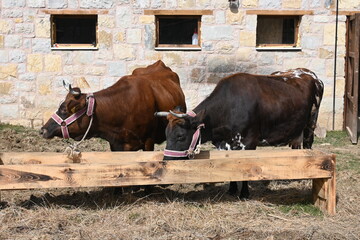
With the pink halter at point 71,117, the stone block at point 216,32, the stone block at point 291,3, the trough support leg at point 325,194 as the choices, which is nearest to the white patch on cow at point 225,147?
the trough support leg at point 325,194

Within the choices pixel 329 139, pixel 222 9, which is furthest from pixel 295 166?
pixel 222 9

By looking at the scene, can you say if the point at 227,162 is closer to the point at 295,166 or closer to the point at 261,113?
the point at 295,166

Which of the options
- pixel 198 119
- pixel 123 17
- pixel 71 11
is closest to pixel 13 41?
pixel 71 11

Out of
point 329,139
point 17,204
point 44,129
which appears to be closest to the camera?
point 17,204

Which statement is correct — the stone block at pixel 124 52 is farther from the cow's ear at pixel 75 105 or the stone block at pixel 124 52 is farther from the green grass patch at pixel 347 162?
the cow's ear at pixel 75 105

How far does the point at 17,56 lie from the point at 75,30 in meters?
1.22

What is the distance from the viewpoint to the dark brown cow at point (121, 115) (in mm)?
5840

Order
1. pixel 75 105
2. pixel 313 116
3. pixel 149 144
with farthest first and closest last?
pixel 313 116, pixel 149 144, pixel 75 105

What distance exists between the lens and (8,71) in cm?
1041

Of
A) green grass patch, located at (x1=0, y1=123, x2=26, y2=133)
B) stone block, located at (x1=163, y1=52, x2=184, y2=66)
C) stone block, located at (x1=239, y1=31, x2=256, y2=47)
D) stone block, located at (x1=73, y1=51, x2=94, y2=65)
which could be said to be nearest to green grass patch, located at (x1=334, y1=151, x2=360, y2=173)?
stone block, located at (x1=239, y1=31, x2=256, y2=47)

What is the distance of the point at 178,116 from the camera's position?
5.52 m

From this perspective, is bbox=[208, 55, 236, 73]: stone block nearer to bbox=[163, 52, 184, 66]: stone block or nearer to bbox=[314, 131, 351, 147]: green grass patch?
bbox=[163, 52, 184, 66]: stone block

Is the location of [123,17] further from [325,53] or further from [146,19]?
[325,53]

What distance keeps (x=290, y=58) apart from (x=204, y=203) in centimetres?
569
